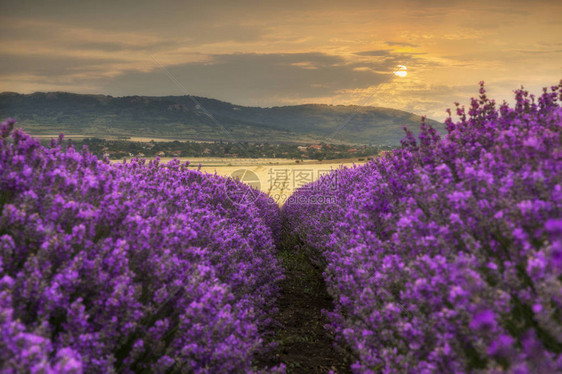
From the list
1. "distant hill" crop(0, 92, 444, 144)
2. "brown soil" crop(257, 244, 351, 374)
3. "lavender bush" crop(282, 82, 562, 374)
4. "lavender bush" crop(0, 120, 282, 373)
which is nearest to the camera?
"lavender bush" crop(282, 82, 562, 374)

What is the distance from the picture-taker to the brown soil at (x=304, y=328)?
12.9 feet

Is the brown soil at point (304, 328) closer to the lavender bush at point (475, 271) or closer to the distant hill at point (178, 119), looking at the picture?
the lavender bush at point (475, 271)

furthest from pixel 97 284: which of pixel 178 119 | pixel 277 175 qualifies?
pixel 178 119

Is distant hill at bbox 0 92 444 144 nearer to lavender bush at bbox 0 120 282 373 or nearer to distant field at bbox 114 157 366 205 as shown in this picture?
distant field at bbox 114 157 366 205

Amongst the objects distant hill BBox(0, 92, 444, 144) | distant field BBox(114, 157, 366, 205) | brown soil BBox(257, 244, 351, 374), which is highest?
distant hill BBox(0, 92, 444, 144)

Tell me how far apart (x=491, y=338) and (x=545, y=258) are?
346mm

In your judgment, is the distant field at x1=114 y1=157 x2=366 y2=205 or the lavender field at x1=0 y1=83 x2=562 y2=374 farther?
the distant field at x1=114 y1=157 x2=366 y2=205

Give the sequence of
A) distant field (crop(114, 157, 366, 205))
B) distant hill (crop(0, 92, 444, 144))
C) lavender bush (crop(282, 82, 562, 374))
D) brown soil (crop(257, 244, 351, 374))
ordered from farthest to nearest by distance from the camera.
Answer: distant hill (crop(0, 92, 444, 144)) < distant field (crop(114, 157, 366, 205)) < brown soil (crop(257, 244, 351, 374)) < lavender bush (crop(282, 82, 562, 374))

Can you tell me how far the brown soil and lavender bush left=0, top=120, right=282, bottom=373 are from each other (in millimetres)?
1219

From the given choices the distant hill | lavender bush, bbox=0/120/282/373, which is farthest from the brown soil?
the distant hill

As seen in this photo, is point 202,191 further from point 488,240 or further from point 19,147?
point 488,240

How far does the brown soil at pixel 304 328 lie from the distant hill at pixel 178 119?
76.5 metres

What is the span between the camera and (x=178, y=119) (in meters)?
124

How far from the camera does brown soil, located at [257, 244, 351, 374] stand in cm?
394
